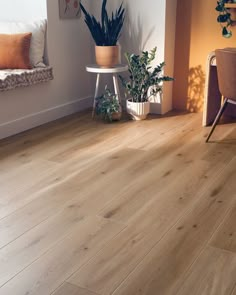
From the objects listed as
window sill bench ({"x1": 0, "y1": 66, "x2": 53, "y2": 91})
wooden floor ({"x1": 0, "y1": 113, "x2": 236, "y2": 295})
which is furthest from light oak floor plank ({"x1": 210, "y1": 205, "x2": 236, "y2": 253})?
window sill bench ({"x1": 0, "y1": 66, "x2": 53, "y2": 91})

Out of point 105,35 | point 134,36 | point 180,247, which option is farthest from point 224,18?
point 180,247

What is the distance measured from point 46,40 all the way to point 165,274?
261 cm

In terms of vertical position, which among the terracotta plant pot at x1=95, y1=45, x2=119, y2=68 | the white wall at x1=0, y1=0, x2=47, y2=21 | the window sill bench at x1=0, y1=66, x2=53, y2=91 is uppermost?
the white wall at x1=0, y1=0, x2=47, y2=21

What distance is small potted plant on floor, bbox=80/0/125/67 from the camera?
12.2 feet

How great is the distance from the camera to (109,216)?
2.14m

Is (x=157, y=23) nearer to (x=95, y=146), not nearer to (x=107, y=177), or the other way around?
(x=95, y=146)

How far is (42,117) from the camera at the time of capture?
149 inches

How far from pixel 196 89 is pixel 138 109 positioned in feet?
2.24

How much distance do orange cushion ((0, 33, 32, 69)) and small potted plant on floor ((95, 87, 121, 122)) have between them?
725mm

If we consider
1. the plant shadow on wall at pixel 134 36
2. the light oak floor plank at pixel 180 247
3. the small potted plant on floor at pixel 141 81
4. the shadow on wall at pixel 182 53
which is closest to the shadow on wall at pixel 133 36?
the plant shadow on wall at pixel 134 36

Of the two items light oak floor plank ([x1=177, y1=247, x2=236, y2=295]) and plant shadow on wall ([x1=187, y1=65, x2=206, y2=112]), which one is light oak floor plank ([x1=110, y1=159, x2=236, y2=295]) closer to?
light oak floor plank ([x1=177, y1=247, x2=236, y2=295])

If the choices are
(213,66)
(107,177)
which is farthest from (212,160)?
(213,66)

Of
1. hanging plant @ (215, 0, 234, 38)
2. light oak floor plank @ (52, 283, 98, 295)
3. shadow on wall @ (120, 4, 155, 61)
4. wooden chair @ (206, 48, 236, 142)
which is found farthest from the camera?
shadow on wall @ (120, 4, 155, 61)

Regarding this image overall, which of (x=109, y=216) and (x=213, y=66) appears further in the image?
(x=213, y=66)
